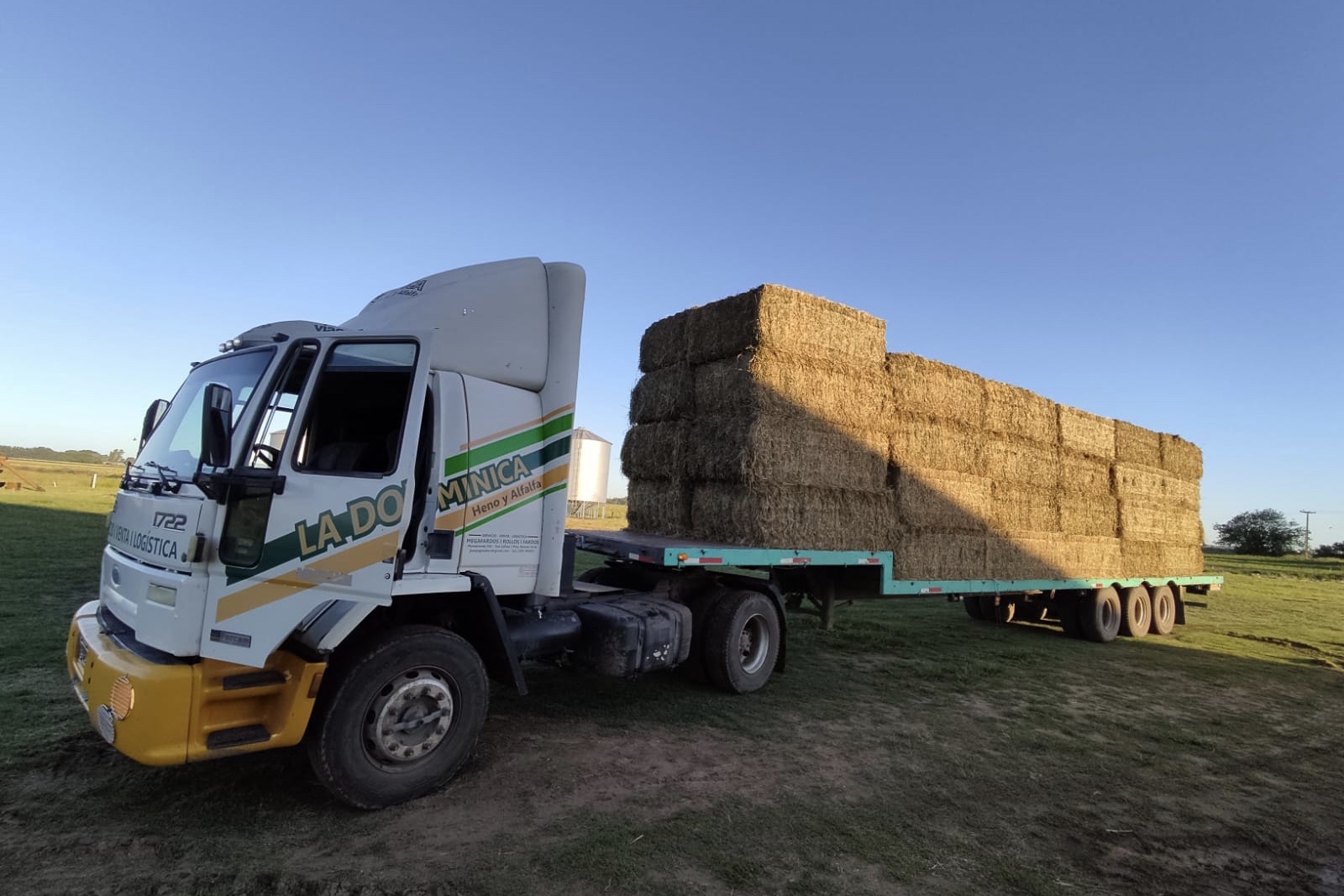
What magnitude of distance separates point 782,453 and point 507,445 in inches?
132

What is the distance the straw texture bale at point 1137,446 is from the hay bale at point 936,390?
4139 millimetres

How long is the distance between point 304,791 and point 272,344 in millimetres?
2719

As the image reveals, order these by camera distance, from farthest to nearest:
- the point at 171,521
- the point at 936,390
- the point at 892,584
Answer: the point at 936,390
the point at 892,584
the point at 171,521

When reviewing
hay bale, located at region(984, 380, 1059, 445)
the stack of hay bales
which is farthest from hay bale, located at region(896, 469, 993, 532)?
hay bale, located at region(984, 380, 1059, 445)

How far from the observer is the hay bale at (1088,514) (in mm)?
10953

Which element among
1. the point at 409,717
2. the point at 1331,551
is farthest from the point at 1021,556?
the point at 1331,551

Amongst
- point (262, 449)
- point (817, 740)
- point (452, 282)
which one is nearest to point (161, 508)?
point (262, 449)

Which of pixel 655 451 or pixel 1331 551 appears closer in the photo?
pixel 655 451

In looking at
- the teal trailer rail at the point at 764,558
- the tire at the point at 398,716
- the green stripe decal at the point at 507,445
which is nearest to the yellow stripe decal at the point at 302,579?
the tire at the point at 398,716

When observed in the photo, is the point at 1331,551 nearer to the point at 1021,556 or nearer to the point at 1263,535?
the point at 1263,535

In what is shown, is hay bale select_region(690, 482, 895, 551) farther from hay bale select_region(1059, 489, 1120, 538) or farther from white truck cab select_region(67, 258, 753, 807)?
hay bale select_region(1059, 489, 1120, 538)

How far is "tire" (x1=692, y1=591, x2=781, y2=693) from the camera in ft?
22.7

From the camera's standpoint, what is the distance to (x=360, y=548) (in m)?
4.16

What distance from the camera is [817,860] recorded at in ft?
12.6
